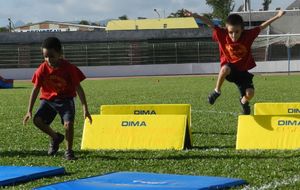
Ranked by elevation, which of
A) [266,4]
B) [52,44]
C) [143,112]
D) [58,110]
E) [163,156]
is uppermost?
[266,4]

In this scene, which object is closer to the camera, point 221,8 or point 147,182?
point 147,182

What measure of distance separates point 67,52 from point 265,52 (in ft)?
52.5

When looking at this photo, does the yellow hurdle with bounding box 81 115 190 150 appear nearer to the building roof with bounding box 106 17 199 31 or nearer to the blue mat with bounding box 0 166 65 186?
the blue mat with bounding box 0 166 65 186

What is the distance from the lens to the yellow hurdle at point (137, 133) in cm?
891

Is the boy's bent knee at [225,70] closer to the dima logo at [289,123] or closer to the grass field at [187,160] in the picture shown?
the grass field at [187,160]

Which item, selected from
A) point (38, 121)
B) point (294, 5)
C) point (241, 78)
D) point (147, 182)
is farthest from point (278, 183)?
point (294, 5)

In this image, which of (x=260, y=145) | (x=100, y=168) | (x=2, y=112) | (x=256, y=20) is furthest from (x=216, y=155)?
(x=256, y=20)

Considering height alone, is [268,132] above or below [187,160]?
above

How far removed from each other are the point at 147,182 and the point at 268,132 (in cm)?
302

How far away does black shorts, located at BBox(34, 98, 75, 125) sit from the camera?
27.7ft

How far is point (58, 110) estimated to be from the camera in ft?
28.0

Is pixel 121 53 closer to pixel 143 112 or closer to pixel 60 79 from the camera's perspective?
pixel 143 112

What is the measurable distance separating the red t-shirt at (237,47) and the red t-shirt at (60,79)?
8.49 feet

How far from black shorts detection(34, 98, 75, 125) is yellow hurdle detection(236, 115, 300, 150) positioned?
7.38 ft
